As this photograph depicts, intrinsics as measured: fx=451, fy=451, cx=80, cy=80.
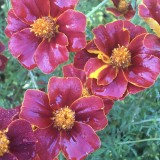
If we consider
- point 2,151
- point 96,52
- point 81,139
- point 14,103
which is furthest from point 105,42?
point 14,103

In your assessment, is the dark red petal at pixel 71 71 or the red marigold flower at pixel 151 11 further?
the dark red petal at pixel 71 71

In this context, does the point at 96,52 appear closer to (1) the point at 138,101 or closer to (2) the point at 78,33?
(2) the point at 78,33

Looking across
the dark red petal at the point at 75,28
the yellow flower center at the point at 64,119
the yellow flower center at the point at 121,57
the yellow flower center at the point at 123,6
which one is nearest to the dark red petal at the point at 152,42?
the yellow flower center at the point at 121,57

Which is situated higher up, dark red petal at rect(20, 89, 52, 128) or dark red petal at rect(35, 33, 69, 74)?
dark red petal at rect(35, 33, 69, 74)

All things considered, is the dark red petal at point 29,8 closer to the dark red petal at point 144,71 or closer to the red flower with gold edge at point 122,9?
the dark red petal at point 144,71

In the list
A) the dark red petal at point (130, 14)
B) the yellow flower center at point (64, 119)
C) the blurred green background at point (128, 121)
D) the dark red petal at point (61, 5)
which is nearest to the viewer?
the yellow flower center at point (64, 119)

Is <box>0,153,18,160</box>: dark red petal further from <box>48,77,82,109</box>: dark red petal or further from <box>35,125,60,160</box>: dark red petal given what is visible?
<box>48,77,82,109</box>: dark red petal

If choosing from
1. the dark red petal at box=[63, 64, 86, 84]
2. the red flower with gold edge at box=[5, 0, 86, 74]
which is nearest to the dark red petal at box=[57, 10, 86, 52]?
the red flower with gold edge at box=[5, 0, 86, 74]
